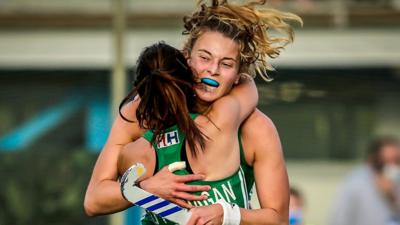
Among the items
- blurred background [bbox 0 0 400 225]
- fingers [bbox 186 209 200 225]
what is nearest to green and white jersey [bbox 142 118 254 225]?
fingers [bbox 186 209 200 225]

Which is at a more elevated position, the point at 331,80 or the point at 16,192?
the point at 331,80

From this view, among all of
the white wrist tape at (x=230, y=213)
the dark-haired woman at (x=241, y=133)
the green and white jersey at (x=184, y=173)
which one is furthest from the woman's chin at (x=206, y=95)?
the white wrist tape at (x=230, y=213)

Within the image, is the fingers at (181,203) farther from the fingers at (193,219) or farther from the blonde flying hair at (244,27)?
the blonde flying hair at (244,27)

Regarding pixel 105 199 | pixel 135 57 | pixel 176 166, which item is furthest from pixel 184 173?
pixel 135 57

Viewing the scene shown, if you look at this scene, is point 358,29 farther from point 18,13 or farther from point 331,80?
point 18,13

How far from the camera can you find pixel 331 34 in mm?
12078

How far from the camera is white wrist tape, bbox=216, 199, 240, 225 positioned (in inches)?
153

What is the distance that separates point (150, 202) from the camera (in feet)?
12.7

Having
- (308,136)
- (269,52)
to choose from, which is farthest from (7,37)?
(269,52)

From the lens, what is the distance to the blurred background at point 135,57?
11156 mm

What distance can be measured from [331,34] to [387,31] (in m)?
0.59

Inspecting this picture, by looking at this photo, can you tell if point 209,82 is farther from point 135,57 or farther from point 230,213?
point 135,57

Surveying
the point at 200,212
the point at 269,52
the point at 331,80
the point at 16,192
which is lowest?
the point at 16,192

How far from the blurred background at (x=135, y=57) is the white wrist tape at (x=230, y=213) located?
6810 millimetres
